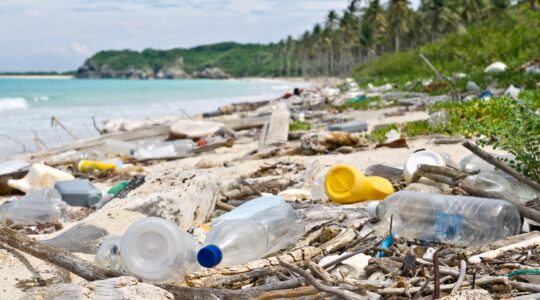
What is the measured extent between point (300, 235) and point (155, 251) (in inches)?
35.4

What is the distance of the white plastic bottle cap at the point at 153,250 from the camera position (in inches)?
109

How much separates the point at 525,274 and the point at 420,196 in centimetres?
104

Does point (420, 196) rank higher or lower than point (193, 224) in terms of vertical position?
higher

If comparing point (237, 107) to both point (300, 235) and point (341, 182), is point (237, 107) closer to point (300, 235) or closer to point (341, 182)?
point (341, 182)

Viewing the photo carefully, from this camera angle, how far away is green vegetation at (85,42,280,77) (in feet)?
554

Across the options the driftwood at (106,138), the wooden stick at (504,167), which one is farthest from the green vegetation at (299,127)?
the wooden stick at (504,167)

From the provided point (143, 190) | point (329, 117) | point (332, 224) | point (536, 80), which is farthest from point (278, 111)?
point (332, 224)

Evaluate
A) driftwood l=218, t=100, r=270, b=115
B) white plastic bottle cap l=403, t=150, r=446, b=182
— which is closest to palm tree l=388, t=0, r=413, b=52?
driftwood l=218, t=100, r=270, b=115

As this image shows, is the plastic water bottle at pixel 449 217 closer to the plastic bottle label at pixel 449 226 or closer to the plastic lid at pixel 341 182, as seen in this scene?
the plastic bottle label at pixel 449 226

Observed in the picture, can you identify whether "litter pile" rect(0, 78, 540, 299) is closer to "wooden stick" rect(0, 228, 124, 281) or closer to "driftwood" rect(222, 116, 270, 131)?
"wooden stick" rect(0, 228, 124, 281)

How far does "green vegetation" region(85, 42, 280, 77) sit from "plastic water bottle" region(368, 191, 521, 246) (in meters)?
156

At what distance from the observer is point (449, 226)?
3.16 m

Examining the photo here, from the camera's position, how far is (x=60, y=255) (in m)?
2.75

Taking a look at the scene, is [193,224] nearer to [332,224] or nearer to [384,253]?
[332,224]
